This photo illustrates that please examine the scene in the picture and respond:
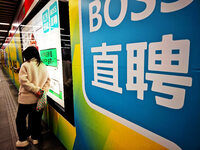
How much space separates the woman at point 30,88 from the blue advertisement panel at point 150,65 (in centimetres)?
115

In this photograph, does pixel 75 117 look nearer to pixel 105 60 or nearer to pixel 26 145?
pixel 105 60

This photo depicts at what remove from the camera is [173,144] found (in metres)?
0.67

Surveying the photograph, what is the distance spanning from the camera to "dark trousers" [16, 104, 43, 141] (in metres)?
1.86

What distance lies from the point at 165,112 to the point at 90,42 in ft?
2.74

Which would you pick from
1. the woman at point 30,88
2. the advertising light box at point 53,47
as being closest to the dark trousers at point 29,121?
the woman at point 30,88

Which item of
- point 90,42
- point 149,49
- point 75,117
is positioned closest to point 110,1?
point 90,42

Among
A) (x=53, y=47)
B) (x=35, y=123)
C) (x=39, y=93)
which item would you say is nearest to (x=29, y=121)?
(x=35, y=123)

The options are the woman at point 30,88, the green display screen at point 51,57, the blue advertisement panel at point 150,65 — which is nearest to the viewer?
the blue advertisement panel at point 150,65

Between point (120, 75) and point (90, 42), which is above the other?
point (90, 42)

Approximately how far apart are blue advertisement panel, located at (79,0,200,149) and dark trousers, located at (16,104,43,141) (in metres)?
1.39

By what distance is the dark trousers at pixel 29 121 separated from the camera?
1859mm

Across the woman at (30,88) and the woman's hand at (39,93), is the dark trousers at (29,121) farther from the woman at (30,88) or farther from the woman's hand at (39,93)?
the woman's hand at (39,93)

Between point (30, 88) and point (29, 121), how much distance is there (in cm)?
65

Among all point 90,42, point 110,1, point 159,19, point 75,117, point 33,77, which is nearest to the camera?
point 159,19
